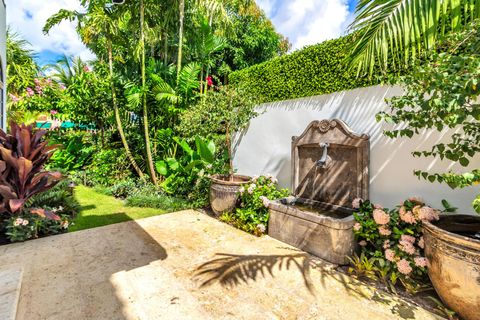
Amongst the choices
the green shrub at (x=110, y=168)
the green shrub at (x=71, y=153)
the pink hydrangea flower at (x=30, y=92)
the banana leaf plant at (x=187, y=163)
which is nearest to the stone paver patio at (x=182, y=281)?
the banana leaf plant at (x=187, y=163)

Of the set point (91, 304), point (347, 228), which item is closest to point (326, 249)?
point (347, 228)

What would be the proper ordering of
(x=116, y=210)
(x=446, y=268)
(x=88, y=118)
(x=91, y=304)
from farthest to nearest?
(x=88, y=118) → (x=116, y=210) → (x=91, y=304) → (x=446, y=268)

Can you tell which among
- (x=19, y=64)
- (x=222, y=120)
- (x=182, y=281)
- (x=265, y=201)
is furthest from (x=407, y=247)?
(x=19, y=64)

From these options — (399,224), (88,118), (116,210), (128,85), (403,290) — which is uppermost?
(128,85)

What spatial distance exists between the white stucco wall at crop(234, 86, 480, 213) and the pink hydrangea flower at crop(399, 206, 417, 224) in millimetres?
747

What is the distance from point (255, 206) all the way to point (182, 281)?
1992 millimetres

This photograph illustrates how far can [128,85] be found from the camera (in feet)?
21.9

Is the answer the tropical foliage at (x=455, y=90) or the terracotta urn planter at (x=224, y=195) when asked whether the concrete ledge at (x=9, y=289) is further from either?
the tropical foliage at (x=455, y=90)

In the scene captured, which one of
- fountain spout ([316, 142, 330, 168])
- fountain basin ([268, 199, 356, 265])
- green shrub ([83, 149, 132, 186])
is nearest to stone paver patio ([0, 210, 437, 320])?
fountain basin ([268, 199, 356, 265])

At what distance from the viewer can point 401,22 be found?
7.42 ft

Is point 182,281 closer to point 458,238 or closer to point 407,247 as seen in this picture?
point 407,247

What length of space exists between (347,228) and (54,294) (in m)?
3.48

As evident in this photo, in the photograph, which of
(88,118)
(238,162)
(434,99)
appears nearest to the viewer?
(434,99)

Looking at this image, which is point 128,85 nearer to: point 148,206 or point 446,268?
point 148,206
